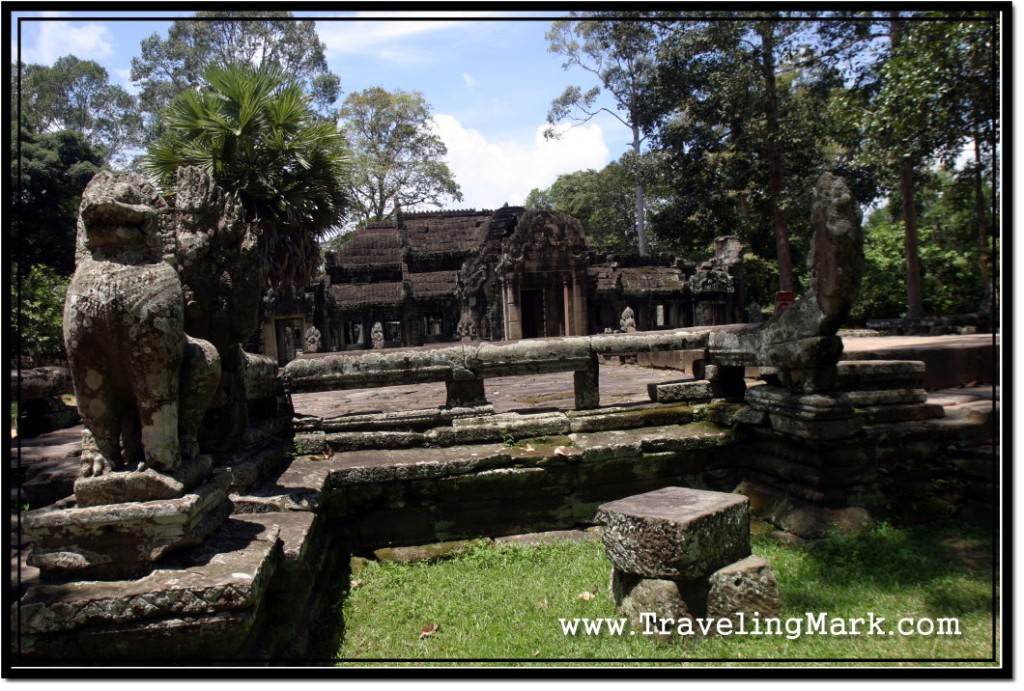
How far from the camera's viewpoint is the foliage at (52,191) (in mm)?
18125

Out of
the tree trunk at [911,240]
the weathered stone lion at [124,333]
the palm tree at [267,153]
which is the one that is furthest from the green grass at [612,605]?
the tree trunk at [911,240]

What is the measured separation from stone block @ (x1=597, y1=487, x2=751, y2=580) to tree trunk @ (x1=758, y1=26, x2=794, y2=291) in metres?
18.3

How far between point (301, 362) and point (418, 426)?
3.51 feet

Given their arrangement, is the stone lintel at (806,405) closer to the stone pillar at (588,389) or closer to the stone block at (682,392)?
the stone block at (682,392)

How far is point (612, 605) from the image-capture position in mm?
3686

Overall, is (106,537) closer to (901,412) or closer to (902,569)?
(902,569)

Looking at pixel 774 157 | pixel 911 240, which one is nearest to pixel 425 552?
pixel 774 157

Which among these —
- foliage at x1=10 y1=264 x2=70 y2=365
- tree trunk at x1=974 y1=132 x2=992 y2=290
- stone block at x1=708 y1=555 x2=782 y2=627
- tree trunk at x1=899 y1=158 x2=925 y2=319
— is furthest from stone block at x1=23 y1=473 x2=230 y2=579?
tree trunk at x1=899 y1=158 x2=925 y2=319

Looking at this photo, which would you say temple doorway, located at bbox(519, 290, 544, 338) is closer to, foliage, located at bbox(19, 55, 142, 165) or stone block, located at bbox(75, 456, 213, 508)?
foliage, located at bbox(19, 55, 142, 165)

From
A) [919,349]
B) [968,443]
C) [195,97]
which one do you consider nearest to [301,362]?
[968,443]

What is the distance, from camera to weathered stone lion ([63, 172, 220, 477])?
2629 mm

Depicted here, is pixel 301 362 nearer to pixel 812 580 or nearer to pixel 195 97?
pixel 812 580

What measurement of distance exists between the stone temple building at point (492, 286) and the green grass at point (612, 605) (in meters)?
16.6

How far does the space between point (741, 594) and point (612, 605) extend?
72 cm
